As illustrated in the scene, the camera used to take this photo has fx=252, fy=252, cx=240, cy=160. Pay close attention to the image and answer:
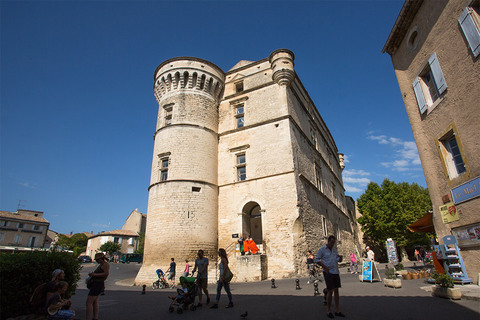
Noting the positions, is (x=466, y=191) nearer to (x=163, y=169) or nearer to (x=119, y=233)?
(x=163, y=169)

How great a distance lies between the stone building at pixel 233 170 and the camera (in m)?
15.0

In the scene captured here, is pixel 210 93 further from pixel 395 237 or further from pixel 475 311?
pixel 395 237

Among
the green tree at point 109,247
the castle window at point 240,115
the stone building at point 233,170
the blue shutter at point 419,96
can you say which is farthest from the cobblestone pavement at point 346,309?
the green tree at point 109,247

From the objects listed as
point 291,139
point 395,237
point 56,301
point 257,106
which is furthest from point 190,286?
point 395,237

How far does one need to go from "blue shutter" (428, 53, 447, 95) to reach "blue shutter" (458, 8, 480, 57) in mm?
1183

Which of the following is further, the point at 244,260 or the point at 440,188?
the point at 244,260

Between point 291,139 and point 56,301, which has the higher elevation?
point 291,139

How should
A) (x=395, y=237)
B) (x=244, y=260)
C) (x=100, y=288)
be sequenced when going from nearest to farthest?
1. (x=100, y=288)
2. (x=244, y=260)
3. (x=395, y=237)

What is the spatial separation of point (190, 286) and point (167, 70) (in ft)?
53.8

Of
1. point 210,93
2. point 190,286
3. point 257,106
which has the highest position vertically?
point 210,93

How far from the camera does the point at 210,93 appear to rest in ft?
65.4

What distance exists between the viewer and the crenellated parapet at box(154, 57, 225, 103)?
18.8 m

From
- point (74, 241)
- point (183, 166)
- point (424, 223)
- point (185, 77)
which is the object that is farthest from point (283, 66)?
point (74, 241)

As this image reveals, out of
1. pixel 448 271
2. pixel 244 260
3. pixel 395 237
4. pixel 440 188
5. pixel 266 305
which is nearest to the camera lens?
pixel 266 305
